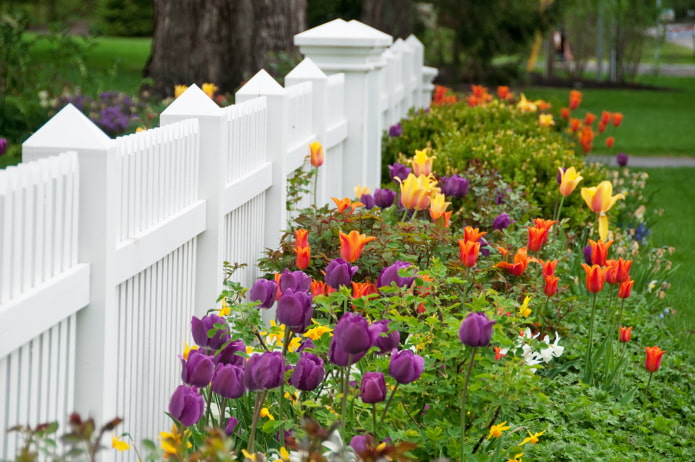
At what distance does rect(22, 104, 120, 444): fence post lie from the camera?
7.85ft

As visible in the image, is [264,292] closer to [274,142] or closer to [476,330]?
[476,330]

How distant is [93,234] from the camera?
94.0 inches

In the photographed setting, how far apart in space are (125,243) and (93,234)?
233mm

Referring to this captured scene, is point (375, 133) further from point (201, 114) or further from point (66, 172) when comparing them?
point (66, 172)

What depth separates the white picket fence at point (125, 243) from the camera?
6.97ft

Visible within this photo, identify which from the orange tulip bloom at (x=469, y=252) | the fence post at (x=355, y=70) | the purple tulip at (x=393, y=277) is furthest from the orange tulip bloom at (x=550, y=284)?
the fence post at (x=355, y=70)

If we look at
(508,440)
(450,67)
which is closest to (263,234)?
(508,440)

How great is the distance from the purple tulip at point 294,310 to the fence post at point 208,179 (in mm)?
887

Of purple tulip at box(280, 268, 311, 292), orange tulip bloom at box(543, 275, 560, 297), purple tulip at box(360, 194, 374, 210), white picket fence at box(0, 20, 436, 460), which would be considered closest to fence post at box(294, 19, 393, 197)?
purple tulip at box(360, 194, 374, 210)

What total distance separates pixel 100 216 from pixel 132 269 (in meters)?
0.31

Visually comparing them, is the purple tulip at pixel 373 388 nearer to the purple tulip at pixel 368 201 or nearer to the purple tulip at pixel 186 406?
the purple tulip at pixel 186 406

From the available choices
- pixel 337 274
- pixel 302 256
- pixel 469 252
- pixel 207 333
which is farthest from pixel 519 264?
pixel 207 333

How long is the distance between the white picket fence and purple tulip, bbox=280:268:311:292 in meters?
0.35

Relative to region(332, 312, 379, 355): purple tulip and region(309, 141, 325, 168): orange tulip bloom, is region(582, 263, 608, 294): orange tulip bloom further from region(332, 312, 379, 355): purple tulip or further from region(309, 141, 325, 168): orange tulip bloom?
region(332, 312, 379, 355): purple tulip
